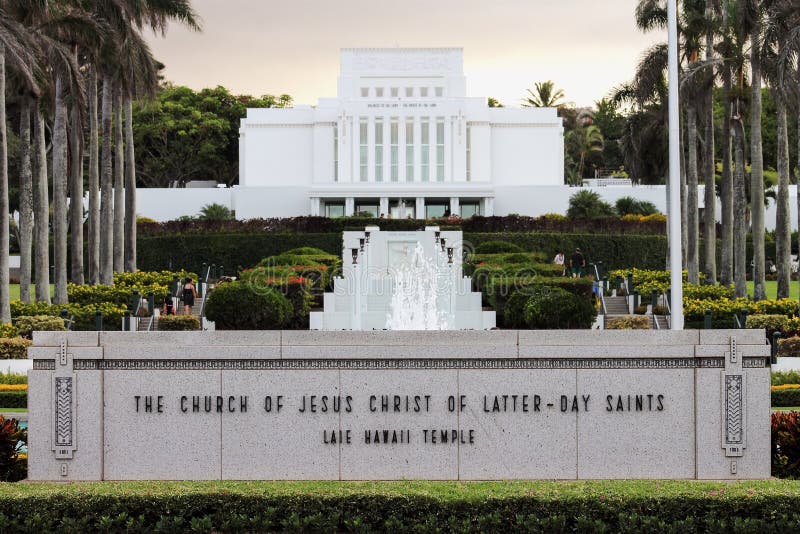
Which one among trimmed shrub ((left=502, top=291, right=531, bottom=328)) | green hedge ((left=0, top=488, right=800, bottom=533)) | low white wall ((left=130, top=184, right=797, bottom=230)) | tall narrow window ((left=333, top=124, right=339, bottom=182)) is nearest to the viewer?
green hedge ((left=0, top=488, right=800, bottom=533))

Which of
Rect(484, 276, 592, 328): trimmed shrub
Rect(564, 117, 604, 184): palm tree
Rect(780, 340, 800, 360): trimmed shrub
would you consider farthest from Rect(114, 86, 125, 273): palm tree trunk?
Rect(564, 117, 604, 184): palm tree

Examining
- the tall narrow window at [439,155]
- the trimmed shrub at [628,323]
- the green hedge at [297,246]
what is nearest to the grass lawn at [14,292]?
the green hedge at [297,246]

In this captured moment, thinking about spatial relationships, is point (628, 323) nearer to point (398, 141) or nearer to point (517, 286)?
point (517, 286)

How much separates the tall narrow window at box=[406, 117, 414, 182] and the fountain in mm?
25637

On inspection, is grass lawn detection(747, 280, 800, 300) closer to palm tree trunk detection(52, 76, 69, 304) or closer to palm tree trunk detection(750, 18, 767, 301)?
palm tree trunk detection(750, 18, 767, 301)

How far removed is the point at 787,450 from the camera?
1242cm

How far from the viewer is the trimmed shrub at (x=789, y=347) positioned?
2803 cm

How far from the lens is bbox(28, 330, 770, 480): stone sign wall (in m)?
12.3

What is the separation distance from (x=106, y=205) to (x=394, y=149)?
28.5 m

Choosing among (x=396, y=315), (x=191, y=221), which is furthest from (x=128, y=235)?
(x=396, y=315)

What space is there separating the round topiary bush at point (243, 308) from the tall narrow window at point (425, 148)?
40.5m

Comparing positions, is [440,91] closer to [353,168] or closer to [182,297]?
[353,168]

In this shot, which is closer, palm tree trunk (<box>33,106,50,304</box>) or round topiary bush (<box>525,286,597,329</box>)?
round topiary bush (<box>525,286,597,329</box>)

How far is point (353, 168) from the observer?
6612 cm
